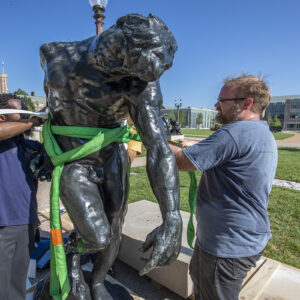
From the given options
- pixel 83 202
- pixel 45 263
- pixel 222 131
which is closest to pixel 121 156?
pixel 83 202

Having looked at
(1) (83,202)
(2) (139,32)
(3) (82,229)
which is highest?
(2) (139,32)

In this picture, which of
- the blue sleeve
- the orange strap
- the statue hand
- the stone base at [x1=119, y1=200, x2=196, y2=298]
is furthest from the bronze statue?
the stone base at [x1=119, y1=200, x2=196, y2=298]

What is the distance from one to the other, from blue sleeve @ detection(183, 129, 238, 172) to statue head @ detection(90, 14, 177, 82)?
648 millimetres

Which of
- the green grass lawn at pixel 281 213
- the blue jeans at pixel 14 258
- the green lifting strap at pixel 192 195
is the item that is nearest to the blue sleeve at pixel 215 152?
the green lifting strap at pixel 192 195

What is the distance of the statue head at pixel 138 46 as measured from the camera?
1.17 m

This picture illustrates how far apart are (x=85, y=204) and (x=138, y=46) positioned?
90 centimetres

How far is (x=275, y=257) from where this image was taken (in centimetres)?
319

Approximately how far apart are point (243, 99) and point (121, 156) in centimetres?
98

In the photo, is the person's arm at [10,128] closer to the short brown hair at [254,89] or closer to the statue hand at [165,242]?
the statue hand at [165,242]

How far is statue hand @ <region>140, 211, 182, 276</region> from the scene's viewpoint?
3.99ft

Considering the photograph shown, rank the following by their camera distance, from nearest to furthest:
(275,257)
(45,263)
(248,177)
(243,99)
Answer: (248,177) < (243,99) < (45,263) < (275,257)

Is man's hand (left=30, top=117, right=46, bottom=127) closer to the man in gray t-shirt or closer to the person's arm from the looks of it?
the person's arm

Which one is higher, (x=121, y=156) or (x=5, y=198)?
(x=121, y=156)

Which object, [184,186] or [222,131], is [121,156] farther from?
[184,186]
